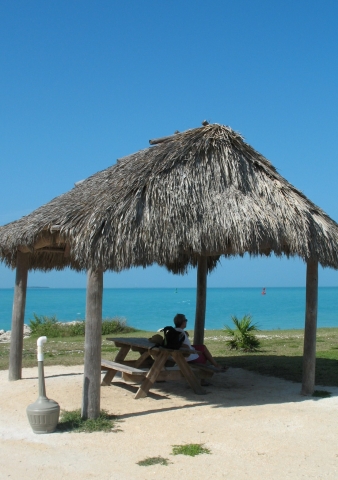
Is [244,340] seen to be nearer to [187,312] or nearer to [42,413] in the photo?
[42,413]

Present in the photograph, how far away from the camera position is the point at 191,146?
7590 millimetres

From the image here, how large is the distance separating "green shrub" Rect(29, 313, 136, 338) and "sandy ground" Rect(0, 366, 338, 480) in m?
10.1

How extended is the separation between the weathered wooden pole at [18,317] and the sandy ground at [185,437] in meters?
0.60

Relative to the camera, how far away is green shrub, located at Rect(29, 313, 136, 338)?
18442mm

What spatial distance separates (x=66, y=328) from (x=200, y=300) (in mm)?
9557

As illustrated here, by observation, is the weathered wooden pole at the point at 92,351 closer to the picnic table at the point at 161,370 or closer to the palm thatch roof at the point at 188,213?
the palm thatch roof at the point at 188,213

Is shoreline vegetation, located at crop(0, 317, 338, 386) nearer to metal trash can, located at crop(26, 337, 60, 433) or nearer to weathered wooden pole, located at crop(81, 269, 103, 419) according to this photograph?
weathered wooden pole, located at crop(81, 269, 103, 419)

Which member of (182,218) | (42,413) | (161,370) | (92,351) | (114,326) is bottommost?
(114,326)

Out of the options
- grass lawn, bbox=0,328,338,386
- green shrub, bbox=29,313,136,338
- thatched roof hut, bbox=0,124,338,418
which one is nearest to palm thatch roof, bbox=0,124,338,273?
thatched roof hut, bbox=0,124,338,418

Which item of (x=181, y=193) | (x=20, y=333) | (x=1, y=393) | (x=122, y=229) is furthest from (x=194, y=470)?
(x=20, y=333)

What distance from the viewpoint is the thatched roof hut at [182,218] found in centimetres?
649

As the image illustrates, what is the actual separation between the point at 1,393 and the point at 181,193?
395 centimetres

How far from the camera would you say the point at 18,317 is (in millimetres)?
9156

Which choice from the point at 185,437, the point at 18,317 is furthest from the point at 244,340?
the point at 185,437
